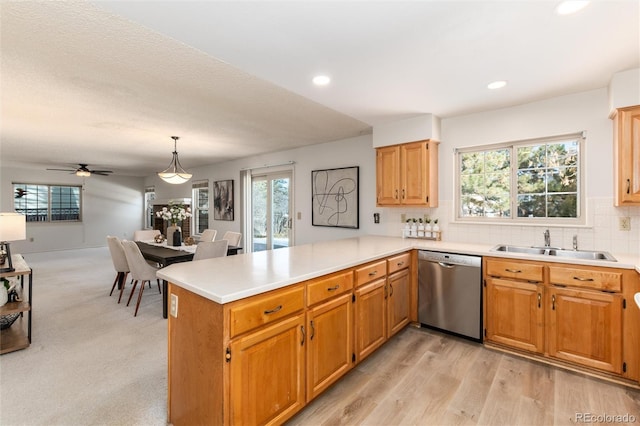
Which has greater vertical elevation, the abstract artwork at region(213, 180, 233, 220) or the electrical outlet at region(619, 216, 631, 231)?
the abstract artwork at region(213, 180, 233, 220)

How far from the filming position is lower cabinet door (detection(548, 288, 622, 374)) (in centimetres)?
217

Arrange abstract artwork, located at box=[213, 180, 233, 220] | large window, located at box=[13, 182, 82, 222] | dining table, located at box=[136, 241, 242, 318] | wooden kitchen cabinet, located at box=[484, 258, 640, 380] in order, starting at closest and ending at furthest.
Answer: wooden kitchen cabinet, located at box=[484, 258, 640, 380]
dining table, located at box=[136, 241, 242, 318]
abstract artwork, located at box=[213, 180, 233, 220]
large window, located at box=[13, 182, 82, 222]

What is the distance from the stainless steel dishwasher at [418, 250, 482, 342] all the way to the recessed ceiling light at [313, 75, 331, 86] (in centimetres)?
189

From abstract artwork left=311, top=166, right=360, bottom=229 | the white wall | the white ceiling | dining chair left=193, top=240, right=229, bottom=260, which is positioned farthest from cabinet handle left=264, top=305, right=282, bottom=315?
the white wall

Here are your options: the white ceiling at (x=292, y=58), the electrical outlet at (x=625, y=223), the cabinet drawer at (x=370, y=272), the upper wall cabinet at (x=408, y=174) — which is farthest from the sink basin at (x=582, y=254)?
the cabinet drawer at (x=370, y=272)

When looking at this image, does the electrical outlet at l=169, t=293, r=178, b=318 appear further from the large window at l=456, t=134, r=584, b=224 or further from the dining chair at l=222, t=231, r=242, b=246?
the large window at l=456, t=134, r=584, b=224

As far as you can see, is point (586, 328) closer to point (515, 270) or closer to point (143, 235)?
point (515, 270)

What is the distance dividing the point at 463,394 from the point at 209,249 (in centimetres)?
287

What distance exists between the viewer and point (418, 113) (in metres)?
Result: 3.32

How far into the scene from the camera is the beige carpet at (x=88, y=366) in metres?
1.86

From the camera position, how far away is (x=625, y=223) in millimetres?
2537

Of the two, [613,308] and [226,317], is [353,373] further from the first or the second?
[613,308]

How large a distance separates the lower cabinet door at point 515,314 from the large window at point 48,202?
35.3 ft

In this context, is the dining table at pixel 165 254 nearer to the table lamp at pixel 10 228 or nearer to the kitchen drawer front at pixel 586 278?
the table lamp at pixel 10 228
